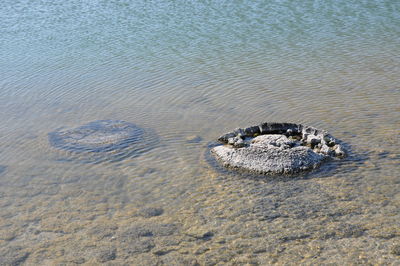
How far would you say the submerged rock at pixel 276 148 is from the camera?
24.4ft

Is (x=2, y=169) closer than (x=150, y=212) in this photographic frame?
No

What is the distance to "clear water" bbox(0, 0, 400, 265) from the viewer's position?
582 cm

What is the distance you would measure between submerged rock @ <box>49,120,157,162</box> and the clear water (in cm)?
25

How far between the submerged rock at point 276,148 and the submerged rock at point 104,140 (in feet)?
5.21

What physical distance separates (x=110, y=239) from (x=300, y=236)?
2488 millimetres

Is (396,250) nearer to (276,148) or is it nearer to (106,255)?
(276,148)

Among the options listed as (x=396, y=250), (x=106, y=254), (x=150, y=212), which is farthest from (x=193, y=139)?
(x=396, y=250)

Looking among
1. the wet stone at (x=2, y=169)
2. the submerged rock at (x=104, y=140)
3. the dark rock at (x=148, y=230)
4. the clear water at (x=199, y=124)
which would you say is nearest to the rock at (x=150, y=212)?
the clear water at (x=199, y=124)

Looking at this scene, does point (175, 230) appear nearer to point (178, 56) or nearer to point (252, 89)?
point (252, 89)

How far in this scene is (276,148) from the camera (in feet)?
25.2

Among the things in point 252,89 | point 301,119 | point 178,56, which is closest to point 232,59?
point 178,56

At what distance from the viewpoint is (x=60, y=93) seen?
1196 centimetres

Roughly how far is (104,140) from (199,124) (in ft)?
6.67

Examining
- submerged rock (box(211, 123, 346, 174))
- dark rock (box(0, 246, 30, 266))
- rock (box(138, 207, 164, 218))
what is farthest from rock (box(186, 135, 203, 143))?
dark rock (box(0, 246, 30, 266))
